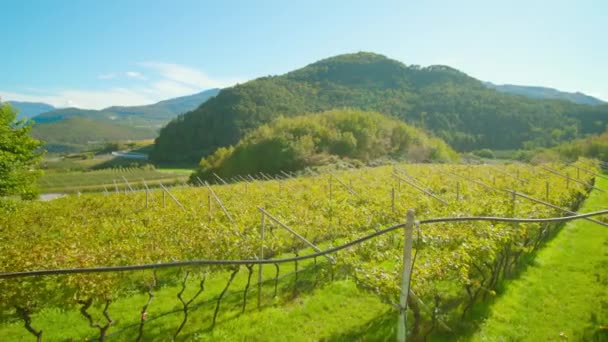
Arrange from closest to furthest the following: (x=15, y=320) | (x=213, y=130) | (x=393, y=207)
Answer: (x=15, y=320)
(x=393, y=207)
(x=213, y=130)

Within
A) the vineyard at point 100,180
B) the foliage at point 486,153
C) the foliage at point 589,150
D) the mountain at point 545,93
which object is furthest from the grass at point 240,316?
the mountain at point 545,93

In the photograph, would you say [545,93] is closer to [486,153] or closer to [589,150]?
[486,153]

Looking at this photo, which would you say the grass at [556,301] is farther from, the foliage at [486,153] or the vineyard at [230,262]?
the foliage at [486,153]

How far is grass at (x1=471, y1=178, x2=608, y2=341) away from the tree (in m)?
19.3

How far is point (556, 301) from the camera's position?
254 inches

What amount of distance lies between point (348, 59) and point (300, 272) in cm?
12369

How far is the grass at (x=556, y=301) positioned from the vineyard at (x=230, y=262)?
0.46m

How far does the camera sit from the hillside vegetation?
1748 inches

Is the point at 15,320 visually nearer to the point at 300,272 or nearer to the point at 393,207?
the point at 300,272

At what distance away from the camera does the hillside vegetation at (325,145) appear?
44406 millimetres

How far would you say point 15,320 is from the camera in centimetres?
664

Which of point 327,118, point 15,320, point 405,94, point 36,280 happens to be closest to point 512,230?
point 36,280

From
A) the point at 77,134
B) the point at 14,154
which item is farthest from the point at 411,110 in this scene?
the point at 77,134

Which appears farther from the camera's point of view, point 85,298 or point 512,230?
point 512,230
